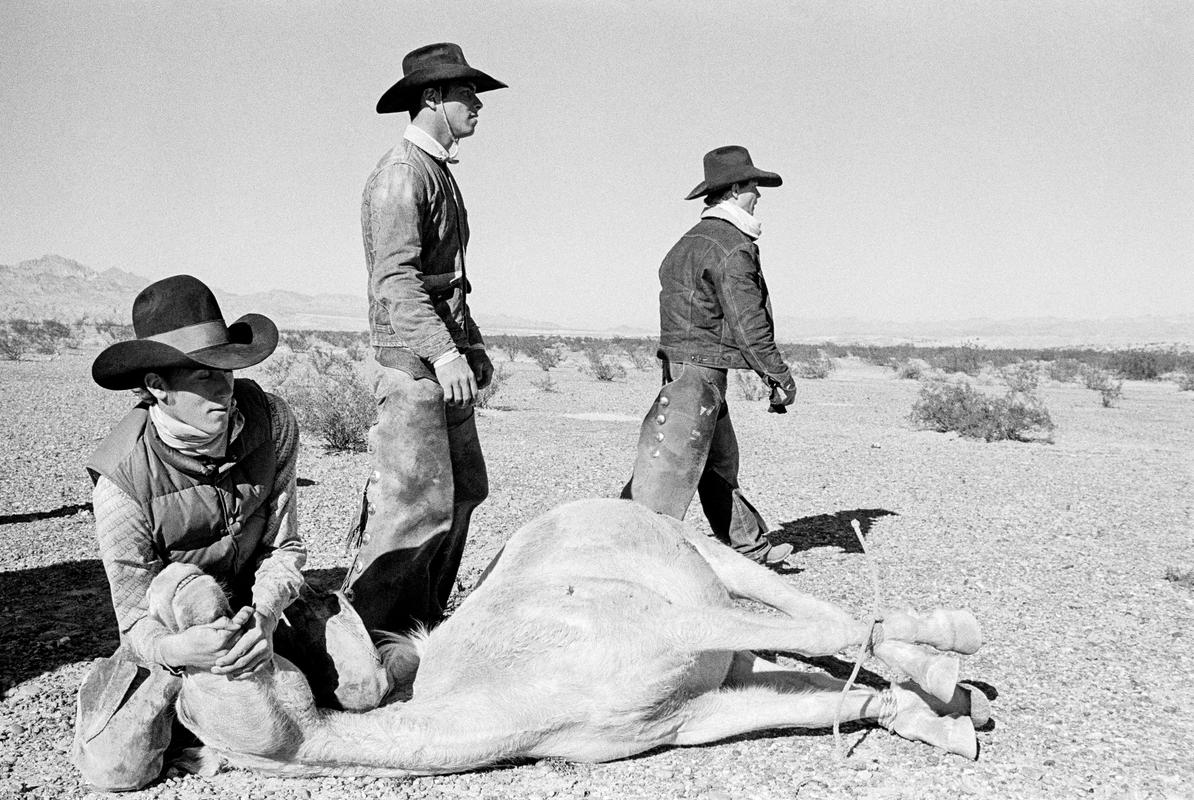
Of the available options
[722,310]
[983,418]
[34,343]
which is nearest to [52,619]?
[722,310]

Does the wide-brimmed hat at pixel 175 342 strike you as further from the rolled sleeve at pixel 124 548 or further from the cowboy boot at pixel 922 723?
the cowboy boot at pixel 922 723

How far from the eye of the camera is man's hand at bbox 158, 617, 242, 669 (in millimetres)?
2539

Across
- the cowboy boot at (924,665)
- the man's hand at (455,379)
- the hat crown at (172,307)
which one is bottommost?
the cowboy boot at (924,665)

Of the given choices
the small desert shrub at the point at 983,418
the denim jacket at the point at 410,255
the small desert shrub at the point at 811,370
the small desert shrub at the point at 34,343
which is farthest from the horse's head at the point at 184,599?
the small desert shrub at the point at 811,370

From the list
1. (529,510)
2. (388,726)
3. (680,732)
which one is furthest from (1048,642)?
(529,510)

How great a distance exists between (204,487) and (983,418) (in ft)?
44.7

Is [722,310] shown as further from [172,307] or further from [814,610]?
[172,307]

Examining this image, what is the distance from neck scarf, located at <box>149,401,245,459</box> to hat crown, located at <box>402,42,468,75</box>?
194cm

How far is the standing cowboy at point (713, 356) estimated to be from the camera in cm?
555

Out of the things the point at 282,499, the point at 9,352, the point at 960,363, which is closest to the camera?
the point at 282,499

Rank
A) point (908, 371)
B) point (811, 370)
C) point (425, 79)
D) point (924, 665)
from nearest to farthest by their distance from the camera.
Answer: point (924, 665) → point (425, 79) → point (811, 370) → point (908, 371)

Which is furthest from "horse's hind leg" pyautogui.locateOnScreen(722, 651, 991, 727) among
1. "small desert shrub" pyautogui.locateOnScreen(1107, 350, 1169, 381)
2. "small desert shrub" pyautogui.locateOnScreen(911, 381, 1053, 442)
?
"small desert shrub" pyautogui.locateOnScreen(1107, 350, 1169, 381)

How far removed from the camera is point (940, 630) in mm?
3422

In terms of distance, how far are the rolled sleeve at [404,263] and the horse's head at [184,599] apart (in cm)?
154
